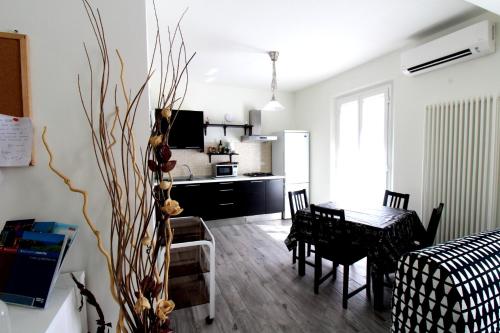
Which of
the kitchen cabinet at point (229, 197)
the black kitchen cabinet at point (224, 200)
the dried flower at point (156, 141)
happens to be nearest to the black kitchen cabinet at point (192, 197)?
the kitchen cabinet at point (229, 197)

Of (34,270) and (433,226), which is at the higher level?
(34,270)

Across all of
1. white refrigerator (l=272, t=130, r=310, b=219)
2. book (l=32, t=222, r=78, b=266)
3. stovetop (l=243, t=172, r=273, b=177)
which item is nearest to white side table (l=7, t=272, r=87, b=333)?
book (l=32, t=222, r=78, b=266)

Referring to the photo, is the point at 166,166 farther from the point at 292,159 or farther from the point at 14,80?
the point at 292,159

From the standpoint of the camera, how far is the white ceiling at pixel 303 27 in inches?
89.2

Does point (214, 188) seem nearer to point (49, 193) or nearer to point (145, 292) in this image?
point (49, 193)

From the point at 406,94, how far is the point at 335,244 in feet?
7.35

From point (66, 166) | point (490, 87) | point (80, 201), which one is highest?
point (490, 87)

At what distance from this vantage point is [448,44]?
2.53 metres

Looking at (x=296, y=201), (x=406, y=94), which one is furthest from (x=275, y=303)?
(x=406, y=94)

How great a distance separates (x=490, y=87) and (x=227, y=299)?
128 inches

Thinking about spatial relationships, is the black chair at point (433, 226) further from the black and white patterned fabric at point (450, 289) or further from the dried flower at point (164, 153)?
the dried flower at point (164, 153)

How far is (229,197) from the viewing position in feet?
15.1

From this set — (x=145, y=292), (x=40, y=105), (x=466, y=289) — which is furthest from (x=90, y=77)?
(x=466, y=289)

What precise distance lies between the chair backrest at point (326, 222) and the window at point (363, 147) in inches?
44.2
